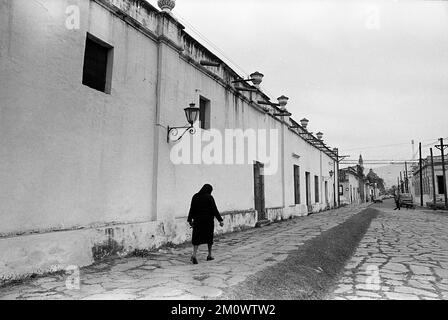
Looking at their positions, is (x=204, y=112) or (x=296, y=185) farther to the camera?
(x=296, y=185)

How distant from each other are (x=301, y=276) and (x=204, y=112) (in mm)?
6010

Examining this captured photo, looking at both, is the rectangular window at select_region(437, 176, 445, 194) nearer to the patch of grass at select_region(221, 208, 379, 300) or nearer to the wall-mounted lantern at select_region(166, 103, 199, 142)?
the patch of grass at select_region(221, 208, 379, 300)

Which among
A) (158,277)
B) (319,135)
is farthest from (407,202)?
(158,277)

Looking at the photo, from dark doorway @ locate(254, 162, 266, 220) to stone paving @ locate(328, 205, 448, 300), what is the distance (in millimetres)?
4813

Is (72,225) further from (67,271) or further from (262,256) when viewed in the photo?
(262,256)

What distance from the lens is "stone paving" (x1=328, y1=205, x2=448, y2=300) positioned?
4.64 m

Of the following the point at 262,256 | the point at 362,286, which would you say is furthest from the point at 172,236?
the point at 362,286

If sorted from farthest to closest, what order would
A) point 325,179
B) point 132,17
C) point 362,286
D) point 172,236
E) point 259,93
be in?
point 325,179, point 259,93, point 172,236, point 132,17, point 362,286

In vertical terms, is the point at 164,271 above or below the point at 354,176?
below

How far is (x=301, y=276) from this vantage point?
16.7 ft

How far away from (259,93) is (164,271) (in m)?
9.95

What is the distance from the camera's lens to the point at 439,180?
37281 millimetres

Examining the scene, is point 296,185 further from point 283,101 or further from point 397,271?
point 397,271

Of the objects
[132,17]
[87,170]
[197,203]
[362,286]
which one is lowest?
[362,286]
